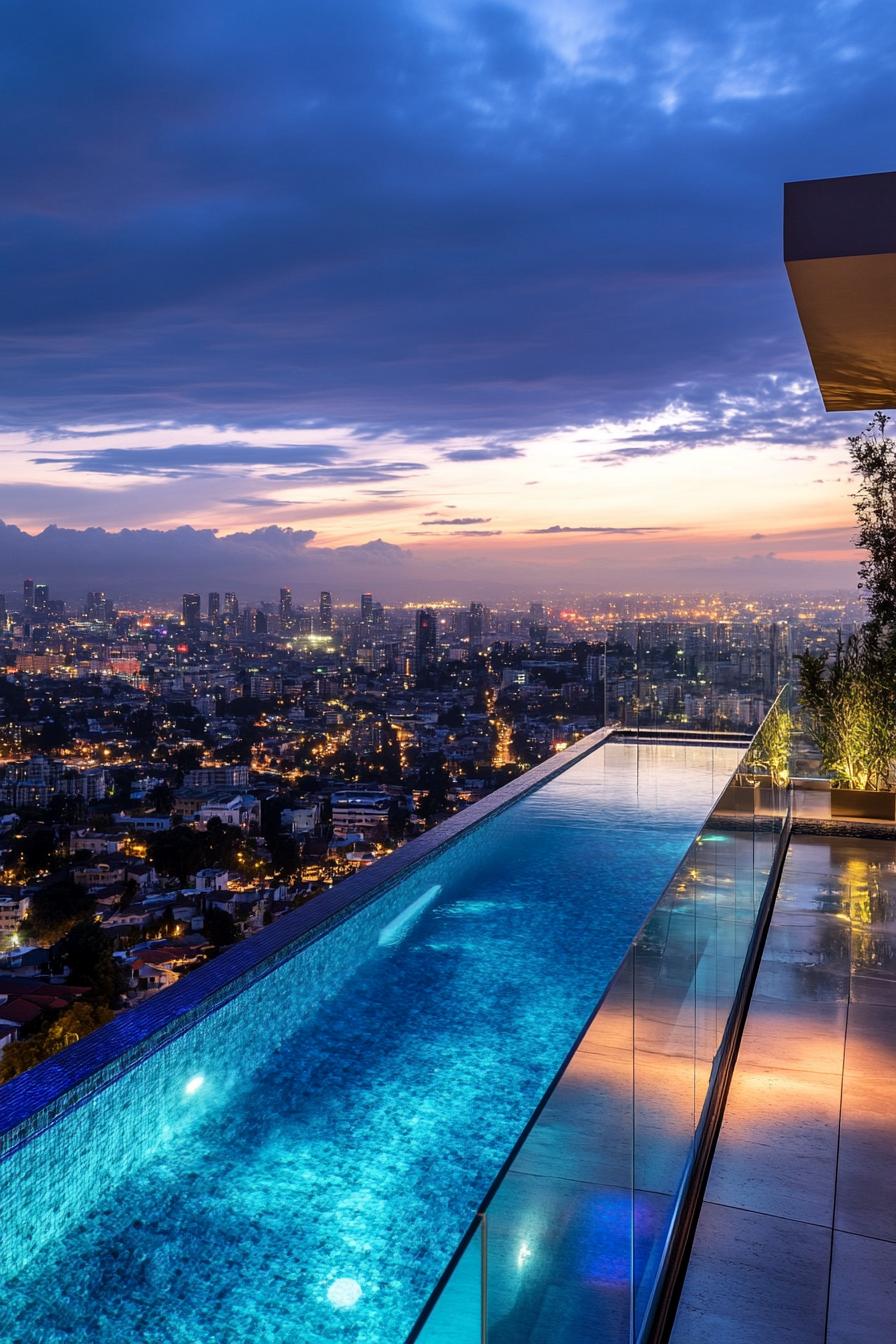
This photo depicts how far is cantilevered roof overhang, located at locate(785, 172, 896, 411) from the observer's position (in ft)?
12.6

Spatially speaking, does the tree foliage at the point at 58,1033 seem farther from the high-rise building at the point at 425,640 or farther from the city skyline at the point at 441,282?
the high-rise building at the point at 425,640

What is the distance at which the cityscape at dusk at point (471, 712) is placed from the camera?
3.05 metres

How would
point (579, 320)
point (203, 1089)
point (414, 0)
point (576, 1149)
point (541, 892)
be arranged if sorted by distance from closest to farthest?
point (576, 1149) → point (203, 1089) → point (541, 892) → point (414, 0) → point (579, 320)

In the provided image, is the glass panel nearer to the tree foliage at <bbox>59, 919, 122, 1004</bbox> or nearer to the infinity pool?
the infinity pool

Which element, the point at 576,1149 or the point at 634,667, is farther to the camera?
the point at 634,667

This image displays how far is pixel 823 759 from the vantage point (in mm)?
8453

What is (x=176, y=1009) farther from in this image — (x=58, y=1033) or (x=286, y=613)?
(x=286, y=613)

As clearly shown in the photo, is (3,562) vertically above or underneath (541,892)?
above

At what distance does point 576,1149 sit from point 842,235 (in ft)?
11.8

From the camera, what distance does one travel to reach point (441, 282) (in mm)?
18500

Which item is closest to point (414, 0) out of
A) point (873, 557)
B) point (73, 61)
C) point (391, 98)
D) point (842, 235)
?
point (391, 98)

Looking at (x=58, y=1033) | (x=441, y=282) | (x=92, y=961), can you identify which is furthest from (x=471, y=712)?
(x=58, y=1033)

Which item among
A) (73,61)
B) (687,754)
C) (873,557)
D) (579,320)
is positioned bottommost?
(687,754)

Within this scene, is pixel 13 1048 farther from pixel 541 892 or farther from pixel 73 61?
pixel 73 61
